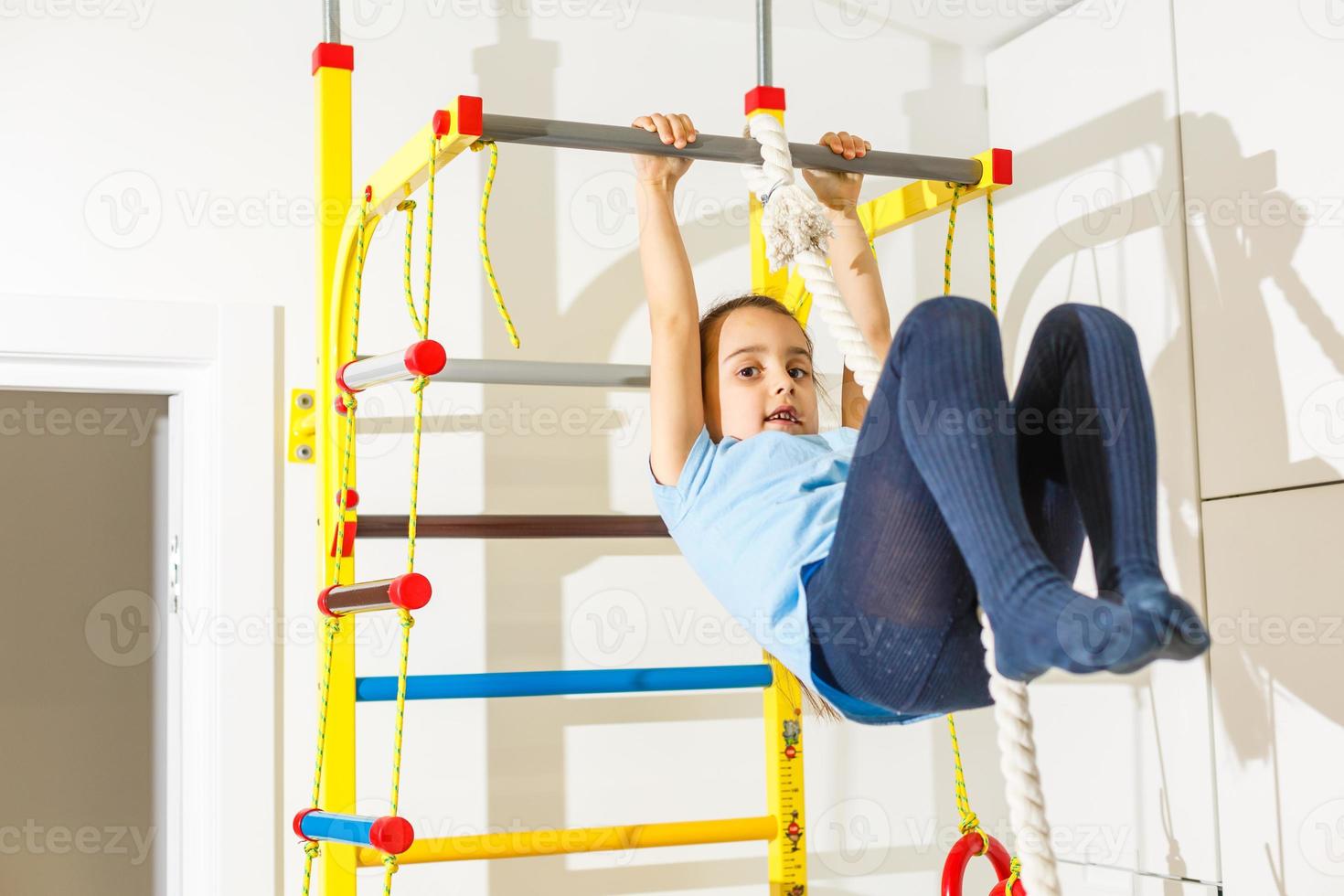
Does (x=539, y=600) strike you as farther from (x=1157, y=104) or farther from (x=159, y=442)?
(x=1157, y=104)

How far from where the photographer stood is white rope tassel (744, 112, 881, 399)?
4.53ft

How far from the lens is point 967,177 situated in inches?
75.2

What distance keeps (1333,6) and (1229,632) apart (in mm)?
927

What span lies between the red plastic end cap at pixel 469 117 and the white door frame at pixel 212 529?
2.45 feet

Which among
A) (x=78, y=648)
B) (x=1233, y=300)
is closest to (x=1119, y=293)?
(x=1233, y=300)

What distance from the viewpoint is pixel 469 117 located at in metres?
1.58

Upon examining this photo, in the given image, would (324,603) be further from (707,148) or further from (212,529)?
(707,148)

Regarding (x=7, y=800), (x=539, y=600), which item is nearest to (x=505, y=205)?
(x=539, y=600)

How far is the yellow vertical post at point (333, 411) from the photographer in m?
1.82

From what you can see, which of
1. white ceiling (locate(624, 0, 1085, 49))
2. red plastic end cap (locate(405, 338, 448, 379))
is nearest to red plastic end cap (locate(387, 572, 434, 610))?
red plastic end cap (locate(405, 338, 448, 379))

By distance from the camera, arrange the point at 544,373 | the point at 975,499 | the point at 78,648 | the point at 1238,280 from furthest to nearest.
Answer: the point at 78,648
the point at 1238,280
the point at 544,373
the point at 975,499

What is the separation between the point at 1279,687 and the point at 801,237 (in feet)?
3.56

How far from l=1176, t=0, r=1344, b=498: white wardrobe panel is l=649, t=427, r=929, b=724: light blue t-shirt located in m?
0.76

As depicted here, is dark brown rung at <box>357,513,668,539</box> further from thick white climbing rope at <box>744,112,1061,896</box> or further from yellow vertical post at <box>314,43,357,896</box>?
thick white climbing rope at <box>744,112,1061,896</box>
